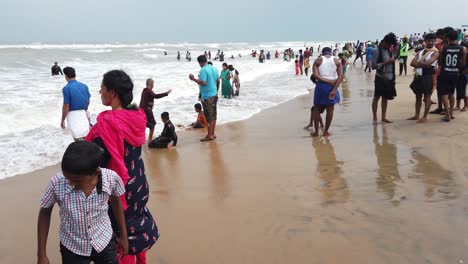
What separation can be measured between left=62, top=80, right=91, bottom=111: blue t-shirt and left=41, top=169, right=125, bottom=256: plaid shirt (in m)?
3.93

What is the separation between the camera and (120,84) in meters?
2.37

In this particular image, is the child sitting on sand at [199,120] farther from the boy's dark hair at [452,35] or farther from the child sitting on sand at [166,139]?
the boy's dark hair at [452,35]

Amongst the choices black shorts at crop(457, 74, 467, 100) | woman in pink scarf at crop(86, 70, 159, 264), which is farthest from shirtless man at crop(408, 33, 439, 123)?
woman in pink scarf at crop(86, 70, 159, 264)

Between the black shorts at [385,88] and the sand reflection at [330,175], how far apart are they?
5.84 feet

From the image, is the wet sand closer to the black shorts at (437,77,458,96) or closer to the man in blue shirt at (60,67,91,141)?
the black shorts at (437,77,458,96)

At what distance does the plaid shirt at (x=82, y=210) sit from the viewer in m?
2.04

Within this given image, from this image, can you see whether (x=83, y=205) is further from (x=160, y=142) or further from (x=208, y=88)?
(x=208, y=88)

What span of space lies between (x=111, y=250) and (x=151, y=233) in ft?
1.15

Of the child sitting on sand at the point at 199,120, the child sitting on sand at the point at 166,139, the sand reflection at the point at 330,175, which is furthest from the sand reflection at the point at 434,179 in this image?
the child sitting on sand at the point at 199,120

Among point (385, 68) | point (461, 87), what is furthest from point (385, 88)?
point (461, 87)

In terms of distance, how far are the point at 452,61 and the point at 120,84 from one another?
656 centimetres

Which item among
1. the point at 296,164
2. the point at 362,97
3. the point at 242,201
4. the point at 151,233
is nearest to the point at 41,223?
the point at 151,233

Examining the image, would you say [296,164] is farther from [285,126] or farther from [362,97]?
[362,97]

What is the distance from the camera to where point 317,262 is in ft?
9.75
